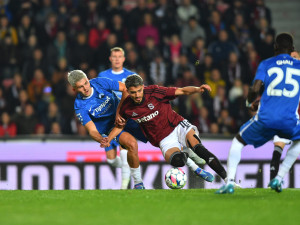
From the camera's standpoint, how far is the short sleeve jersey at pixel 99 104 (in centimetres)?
919

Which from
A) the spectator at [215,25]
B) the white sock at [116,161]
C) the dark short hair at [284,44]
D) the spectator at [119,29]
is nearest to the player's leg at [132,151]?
the white sock at [116,161]

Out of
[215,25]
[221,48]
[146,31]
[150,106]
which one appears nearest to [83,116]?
[150,106]

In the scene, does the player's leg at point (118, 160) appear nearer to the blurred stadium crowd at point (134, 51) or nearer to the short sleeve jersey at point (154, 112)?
the short sleeve jersey at point (154, 112)

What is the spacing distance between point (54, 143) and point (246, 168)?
3.45 m

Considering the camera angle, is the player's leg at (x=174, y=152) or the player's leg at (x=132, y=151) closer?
the player's leg at (x=174, y=152)

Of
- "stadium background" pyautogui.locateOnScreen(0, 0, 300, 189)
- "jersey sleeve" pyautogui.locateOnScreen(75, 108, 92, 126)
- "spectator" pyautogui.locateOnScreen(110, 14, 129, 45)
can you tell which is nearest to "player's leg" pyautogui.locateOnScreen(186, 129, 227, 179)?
"jersey sleeve" pyautogui.locateOnScreen(75, 108, 92, 126)

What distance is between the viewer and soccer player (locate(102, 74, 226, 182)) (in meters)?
8.60

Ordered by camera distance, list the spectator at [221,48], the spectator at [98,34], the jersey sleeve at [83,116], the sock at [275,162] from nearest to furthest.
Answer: the jersey sleeve at [83,116] → the sock at [275,162] → the spectator at [221,48] → the spectator at [98,34]

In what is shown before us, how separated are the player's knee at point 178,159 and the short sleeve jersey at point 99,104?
4.29 ft

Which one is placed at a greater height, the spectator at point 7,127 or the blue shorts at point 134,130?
the blue shorts at point 134,130

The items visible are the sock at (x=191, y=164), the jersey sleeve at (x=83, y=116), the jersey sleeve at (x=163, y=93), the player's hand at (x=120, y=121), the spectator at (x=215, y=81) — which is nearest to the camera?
the jersey sleeve at (x=163, y=93)

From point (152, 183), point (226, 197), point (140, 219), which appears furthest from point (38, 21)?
point (140, 219)

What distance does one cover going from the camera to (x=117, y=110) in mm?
8938

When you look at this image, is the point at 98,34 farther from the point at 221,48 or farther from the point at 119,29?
the point at 221,48
